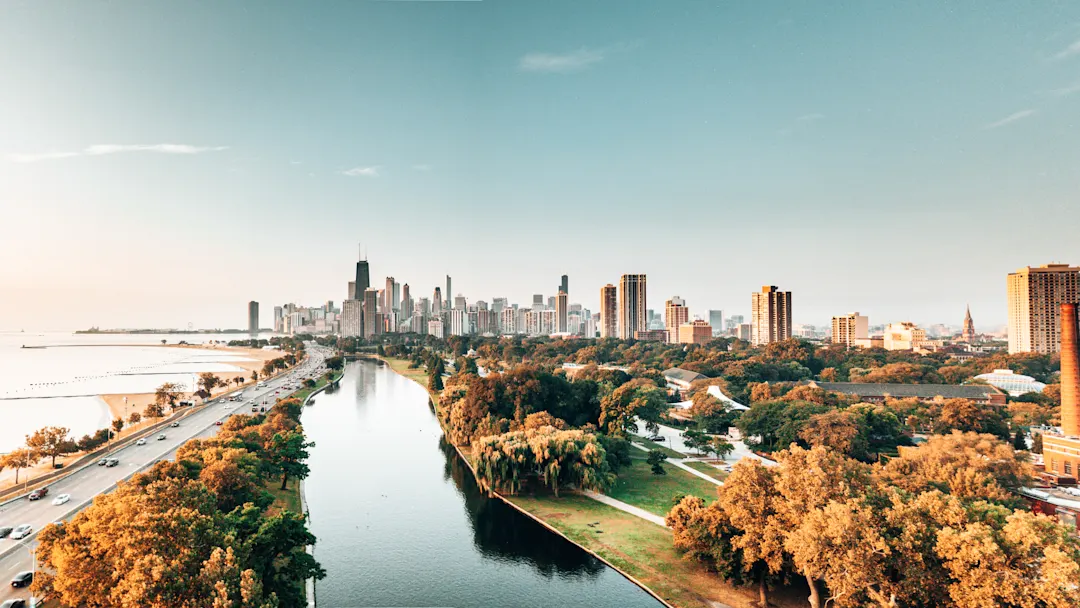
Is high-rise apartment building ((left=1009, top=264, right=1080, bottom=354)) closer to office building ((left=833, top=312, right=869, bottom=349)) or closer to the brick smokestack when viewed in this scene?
office building ((left=833, top=312, right=869, bottom=349))

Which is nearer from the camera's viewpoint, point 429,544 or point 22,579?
point 22,579

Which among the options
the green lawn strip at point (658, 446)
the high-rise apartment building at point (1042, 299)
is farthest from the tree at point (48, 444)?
the high-rise apartment building at point (1042, 299)

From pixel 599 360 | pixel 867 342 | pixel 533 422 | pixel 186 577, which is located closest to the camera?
pixel 186 577

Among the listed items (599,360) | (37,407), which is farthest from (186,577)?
(599,360)

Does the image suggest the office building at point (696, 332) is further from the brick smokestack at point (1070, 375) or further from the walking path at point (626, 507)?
the walking path at point (626, 507)

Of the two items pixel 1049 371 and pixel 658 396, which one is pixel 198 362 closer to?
pixel 658 396

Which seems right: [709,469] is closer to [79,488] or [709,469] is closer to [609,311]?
[79,488]

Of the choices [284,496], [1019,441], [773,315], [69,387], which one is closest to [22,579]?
[284,496]

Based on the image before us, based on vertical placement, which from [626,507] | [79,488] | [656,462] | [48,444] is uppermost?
[48,444]
